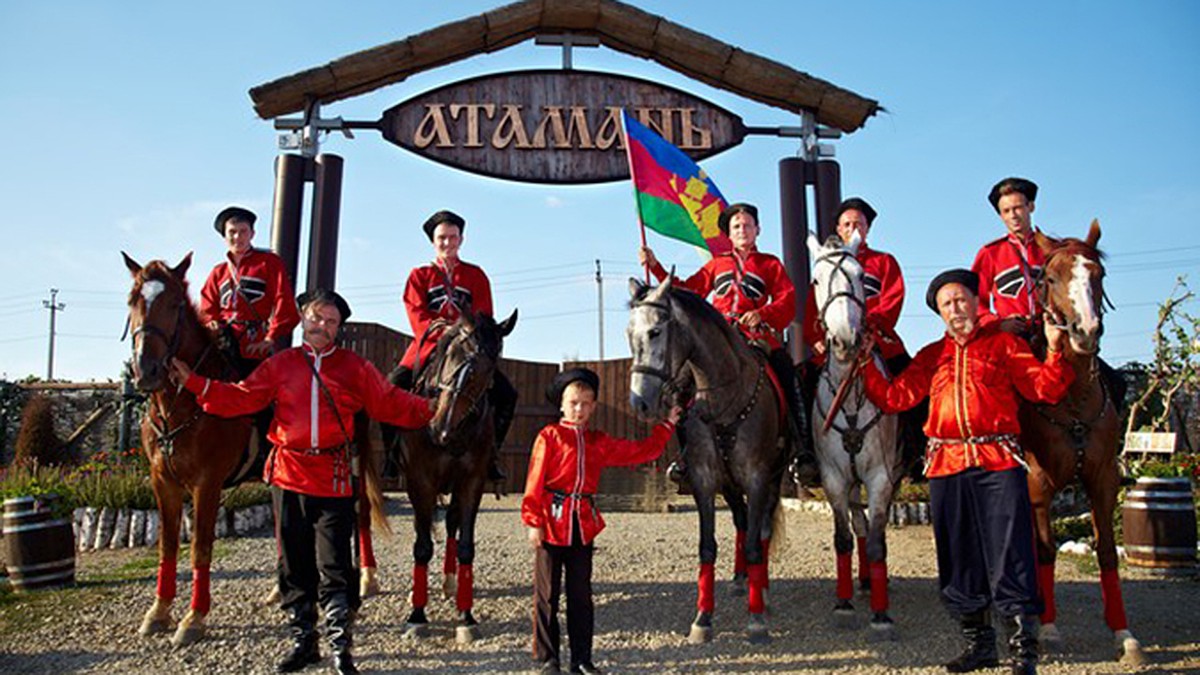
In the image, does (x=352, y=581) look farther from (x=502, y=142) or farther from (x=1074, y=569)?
(x=1074, y=569)

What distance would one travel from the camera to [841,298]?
502cm

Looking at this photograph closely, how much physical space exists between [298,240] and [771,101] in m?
6.52

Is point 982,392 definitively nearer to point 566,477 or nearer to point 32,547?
point 566,477

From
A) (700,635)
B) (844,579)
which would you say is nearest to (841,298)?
(844,579)

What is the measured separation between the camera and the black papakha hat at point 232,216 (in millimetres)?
6664

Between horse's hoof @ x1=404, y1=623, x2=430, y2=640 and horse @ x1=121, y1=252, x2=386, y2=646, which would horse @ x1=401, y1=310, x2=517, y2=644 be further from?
horse @ x1=121, y1=252, x2=386, y2=646

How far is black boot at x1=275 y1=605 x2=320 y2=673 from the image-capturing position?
467 cm

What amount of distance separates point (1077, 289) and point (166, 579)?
6278 mm

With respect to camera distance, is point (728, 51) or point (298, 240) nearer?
point (298, 240)

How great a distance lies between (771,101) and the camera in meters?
10.7

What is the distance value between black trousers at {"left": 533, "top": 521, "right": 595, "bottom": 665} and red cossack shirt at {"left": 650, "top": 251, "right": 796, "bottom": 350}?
2.65 metres

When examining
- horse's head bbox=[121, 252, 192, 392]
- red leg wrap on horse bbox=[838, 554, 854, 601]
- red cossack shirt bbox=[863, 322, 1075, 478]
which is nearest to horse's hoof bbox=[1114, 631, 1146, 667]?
red cossack shirt bbox=[863, 322, 1075, 478]

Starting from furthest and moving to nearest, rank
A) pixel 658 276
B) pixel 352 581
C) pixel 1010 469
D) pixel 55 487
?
pixel 55 487
pixel 658 276
pixel 352 581
pixel 1010 469

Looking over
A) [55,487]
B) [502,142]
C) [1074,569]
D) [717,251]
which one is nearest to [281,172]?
[502,142]
